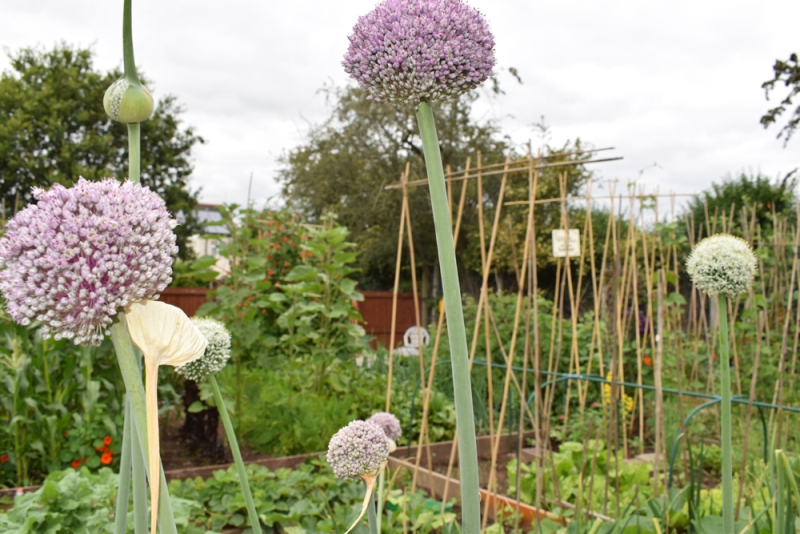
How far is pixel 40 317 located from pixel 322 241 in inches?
155

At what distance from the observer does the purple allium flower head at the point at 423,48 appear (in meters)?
0.81

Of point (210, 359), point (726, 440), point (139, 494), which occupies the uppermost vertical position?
point (210, 359)

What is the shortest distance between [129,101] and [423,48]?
0.41m

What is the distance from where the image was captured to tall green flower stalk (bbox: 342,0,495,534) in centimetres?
78

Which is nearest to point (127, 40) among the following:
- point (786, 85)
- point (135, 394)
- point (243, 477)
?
point (135, 394)

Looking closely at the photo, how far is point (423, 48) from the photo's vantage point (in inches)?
31.9

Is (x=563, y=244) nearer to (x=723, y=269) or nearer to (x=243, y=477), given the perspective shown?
(x=723, y=269)

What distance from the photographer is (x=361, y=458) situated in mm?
1094

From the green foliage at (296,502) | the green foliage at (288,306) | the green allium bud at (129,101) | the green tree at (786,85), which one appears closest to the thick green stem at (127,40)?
the green allium bud at (129,101)

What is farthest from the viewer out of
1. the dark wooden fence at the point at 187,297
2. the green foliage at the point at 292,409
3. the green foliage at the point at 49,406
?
the dark wooden fence at the point at 187,297

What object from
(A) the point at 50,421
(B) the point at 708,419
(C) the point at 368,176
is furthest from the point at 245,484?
(C) the point at 368,176

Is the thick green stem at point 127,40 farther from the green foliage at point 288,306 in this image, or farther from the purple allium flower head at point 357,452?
the green foliage at point 288,306

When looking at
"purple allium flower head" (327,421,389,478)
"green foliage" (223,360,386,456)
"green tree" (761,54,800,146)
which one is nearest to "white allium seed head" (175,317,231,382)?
"purple allium flower head" (327,421,389,478)

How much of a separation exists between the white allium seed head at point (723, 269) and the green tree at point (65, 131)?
1401cm
